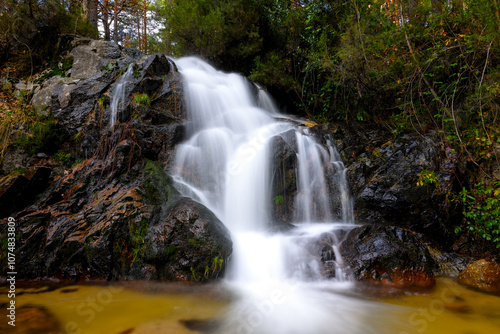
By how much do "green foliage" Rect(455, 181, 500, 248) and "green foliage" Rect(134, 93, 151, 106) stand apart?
6841 mm

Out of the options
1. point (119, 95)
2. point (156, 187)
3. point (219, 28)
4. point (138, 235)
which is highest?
point (219, 28)

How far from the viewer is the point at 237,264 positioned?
406cm

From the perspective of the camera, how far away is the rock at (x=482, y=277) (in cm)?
355

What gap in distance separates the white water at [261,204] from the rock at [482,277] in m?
1.72

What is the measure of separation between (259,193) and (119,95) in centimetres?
405

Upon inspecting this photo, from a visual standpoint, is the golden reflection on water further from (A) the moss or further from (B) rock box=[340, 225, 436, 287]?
(A) the moss

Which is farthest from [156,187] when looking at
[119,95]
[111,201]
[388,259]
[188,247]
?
[388,259]

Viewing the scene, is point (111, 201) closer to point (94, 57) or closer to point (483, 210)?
point (94, 57)

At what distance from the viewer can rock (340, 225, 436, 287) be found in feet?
12.2

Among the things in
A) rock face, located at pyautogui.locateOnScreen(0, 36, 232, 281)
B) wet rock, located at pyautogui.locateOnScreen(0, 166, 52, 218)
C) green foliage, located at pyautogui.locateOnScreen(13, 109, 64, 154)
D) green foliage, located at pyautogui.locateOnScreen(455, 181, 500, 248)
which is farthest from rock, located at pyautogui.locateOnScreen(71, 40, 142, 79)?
green foliage, located at pyautogui.locateOnScreen(455, 181, 500, 248)

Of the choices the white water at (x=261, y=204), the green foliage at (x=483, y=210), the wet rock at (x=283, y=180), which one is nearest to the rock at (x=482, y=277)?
the green foliage at (x=483, y=210)

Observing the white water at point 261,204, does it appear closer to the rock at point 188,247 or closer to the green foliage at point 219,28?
the rock at point 188,247

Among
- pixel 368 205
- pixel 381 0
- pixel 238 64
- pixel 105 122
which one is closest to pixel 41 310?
pixel 105 122

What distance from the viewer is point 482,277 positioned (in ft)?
12.0
